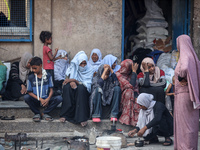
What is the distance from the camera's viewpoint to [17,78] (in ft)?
26.2

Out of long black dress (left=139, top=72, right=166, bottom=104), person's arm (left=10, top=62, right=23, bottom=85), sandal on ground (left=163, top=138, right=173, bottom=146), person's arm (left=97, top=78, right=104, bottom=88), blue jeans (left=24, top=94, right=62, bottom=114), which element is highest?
person's arm (left=10, top=62, right=23, bottom=85)

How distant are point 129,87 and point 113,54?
5.16 feet

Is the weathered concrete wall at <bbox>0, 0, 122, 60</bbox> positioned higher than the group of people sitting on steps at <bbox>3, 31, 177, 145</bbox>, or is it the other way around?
the weathered concrete wall at <bbox>0, 0, 122, 60</bbox>

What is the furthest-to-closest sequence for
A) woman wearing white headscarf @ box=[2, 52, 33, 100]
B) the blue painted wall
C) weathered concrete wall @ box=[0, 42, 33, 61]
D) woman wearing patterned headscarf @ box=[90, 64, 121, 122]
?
the blue painted wall, weathered concrete wall @ box=[0, 42, 33, 61], woman wearing white headscarf @ box=[2, 52, 33, 100], woman wearing patterned headscarf @ box=[90, 64, 121, 122]

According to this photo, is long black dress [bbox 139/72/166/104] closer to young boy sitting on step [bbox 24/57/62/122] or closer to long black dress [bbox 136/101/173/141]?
long black dress [bbox 136/101/173/141]

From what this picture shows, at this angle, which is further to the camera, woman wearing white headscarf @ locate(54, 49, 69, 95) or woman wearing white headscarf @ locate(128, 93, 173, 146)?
woman wearing white headscarf @ locate(54, 49, 69, 95)

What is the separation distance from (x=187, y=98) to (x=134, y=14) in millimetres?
5874

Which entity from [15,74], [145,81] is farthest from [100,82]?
[15,74]

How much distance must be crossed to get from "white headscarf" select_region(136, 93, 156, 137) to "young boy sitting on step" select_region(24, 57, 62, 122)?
1561 mm

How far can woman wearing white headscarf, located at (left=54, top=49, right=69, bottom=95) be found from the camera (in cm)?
802

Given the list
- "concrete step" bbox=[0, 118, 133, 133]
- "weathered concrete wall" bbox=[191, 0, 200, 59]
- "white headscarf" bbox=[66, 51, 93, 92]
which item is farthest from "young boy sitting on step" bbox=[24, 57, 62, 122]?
"weathered concrete wall" bbox=[191, 0, 200, 59]

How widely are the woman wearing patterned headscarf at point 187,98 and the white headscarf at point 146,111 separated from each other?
801 mm

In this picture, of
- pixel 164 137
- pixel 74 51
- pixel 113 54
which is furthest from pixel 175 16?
pixel 164 137

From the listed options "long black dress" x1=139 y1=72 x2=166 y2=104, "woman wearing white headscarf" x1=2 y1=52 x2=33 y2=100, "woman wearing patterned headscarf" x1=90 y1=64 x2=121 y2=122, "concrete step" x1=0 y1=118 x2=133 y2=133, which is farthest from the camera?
"woman wearing white headscarf" x1=2 y1=52 x2=33 y2=100
